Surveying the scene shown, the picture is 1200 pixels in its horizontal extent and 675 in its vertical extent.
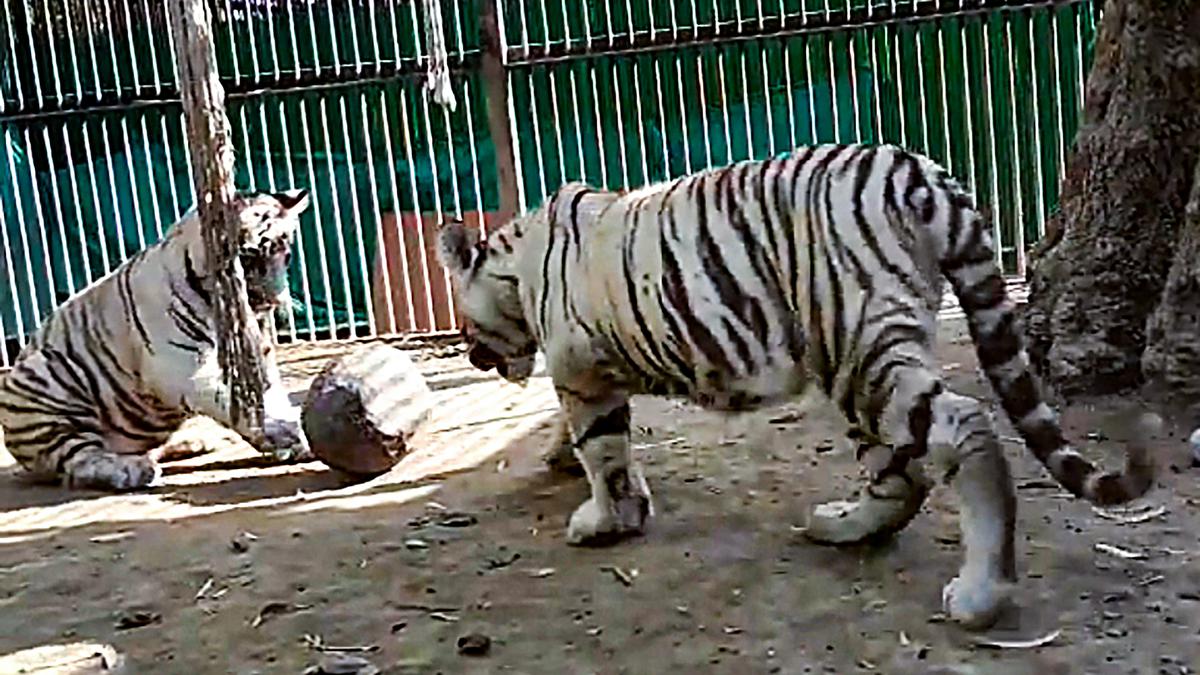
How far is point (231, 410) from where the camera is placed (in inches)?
184

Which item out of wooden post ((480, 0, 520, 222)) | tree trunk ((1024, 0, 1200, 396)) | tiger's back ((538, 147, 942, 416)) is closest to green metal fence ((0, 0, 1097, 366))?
wooden post ((480, 0, 520, 222))

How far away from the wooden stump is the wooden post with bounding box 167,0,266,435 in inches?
12.5

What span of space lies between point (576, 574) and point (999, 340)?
1.15 meters

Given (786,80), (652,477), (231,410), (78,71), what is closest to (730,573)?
(652,477)

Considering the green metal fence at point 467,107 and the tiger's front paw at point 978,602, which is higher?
the green metal fence at point 467,107

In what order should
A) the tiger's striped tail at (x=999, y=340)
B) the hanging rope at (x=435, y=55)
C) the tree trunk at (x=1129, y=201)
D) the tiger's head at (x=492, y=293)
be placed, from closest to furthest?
the tiger's striped tail at (x=999, y=340) → the tiger's head at (x=492, y=293) → the tree trunk at (x=1129, y=201) → the hanging rope at (x=435, y=55)

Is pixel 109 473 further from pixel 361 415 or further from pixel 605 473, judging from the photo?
pixel 605 473

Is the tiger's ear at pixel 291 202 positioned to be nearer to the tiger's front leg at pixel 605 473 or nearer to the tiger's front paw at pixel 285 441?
the tiger's front paw at pixel 285 441

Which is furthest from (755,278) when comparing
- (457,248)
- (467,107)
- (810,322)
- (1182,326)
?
(467,107)

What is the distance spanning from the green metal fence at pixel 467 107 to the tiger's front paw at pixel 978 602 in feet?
15.8

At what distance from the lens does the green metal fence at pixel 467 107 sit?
25.0 ft

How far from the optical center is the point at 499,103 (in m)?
7.58

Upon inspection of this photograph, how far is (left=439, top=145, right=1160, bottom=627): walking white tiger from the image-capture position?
9.93ft

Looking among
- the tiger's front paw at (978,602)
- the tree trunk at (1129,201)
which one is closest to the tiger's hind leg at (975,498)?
the tiger's front paw at (978,602)
